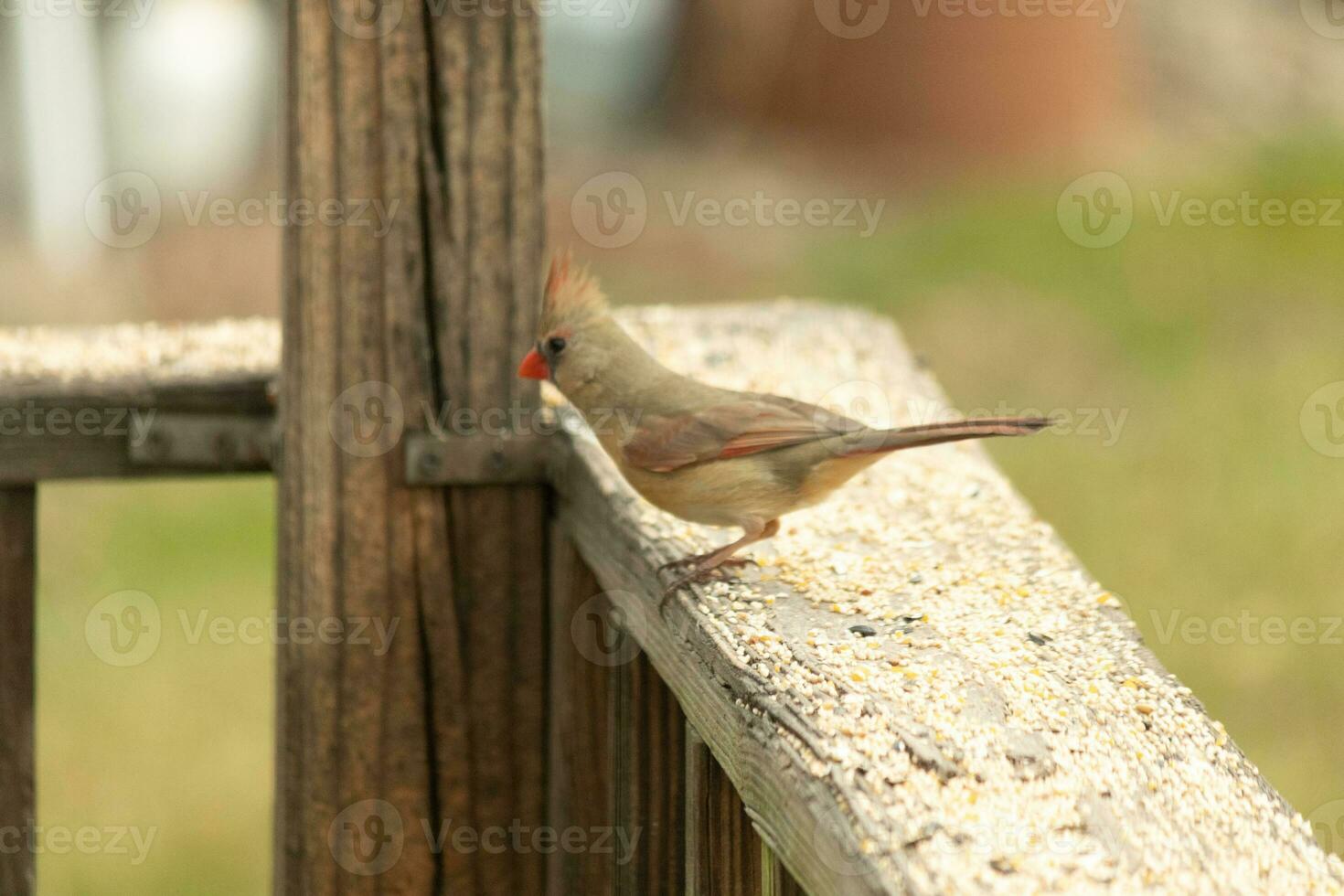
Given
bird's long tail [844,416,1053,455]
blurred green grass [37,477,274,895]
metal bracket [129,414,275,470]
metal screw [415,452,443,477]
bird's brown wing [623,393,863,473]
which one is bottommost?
blurred green grass [37,477,274,895]

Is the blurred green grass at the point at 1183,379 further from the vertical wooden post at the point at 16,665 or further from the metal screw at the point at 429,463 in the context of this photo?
the vertical wooden post at the point at 16,665

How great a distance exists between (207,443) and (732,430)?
2.71 ft

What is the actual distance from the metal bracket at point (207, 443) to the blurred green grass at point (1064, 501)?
6.32 feet

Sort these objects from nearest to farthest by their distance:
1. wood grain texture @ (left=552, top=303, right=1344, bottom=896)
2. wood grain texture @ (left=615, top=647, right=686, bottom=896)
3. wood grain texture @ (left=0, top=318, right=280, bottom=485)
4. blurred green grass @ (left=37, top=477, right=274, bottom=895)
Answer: wood grain texture @ (left=552, top=303, right=1344, bottom=896), wood grain texture @ (left=615, top=647, right=686, bottom=896), wood grain texture @ (left=0, top=318, right=280, bottom=485), blurred green grass @ (left=37, top=477, right=274, bottom=895)

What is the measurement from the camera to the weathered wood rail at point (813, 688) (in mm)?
1366

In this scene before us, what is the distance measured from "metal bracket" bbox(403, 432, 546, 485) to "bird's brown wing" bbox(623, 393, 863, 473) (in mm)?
184

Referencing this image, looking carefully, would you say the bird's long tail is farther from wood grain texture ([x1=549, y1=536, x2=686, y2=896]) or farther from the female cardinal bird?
wood grain texture ([x1=549, y1=536, x2=686, y2=896])

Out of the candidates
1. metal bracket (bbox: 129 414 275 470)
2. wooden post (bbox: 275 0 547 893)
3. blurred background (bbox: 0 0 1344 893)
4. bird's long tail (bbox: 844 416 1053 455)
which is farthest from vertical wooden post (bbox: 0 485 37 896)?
blurred background (bbox: 0 0 1344 893)

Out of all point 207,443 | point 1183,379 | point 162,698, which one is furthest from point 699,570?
point 1183,379

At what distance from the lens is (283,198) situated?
2383 mm

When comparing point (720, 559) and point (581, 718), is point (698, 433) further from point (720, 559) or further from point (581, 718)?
point (581, 718)

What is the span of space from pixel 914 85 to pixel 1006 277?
2.07m

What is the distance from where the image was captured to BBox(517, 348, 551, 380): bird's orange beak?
2.38 m

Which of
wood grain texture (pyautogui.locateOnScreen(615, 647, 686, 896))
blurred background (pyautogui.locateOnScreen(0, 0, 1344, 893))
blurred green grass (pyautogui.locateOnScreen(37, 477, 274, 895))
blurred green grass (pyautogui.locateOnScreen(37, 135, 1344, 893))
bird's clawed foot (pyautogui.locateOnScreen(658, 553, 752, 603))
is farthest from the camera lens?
blurred background (pyautogui.locateOnScreen(0, 0, 1344, 893))
